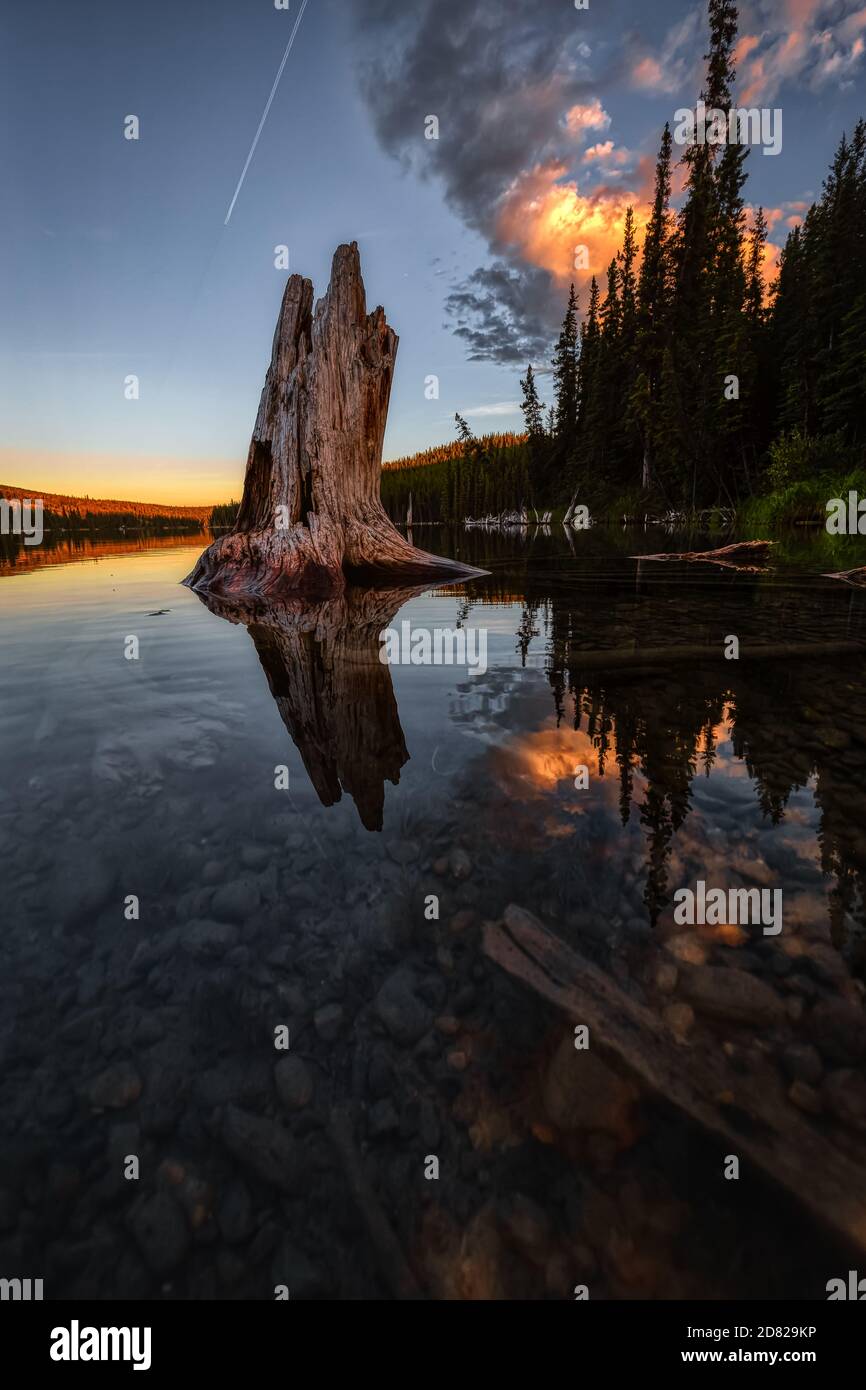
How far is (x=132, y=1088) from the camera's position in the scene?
165cm

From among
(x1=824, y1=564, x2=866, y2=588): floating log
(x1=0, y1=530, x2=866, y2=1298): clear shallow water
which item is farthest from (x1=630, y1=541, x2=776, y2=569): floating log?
(x1=0, y1=530, x2=866, y2=1298): clear shallow water

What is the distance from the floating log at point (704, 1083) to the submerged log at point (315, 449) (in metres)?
11.5

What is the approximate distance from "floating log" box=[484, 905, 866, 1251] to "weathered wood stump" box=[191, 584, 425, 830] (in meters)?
1.20

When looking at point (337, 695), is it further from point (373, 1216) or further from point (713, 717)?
point (373, 1216)

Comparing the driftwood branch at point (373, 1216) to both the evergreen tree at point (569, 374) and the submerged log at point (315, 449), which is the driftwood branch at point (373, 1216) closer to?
the submerged log at point (315, 449)

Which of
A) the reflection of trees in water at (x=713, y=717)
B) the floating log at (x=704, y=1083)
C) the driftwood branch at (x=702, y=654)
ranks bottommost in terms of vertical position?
the floating log at (x=704, y=1083)

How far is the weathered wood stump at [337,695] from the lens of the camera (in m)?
3.55

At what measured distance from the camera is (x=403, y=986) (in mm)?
2000

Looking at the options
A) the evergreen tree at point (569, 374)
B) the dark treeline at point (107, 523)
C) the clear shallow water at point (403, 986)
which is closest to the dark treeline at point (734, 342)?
the evergreen tree at point (569, 374)

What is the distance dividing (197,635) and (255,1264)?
769 centimetres

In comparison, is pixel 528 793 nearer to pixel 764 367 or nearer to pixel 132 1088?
pixel 132 1088

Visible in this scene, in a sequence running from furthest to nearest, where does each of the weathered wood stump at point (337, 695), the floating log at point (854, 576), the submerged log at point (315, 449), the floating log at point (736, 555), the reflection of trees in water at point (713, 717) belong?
1. the floating log at point (736, 555)
2. the submerged log at point (315, 449)
3. the floating log at point (854, 576)
4. the weathered wood stump at point (337, 695)
5. the reflection of trees in water at point (713, 717)

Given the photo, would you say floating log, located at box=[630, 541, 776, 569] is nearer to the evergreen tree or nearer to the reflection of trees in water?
the reflection of trees in water

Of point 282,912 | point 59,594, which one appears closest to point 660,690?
point 282,912
